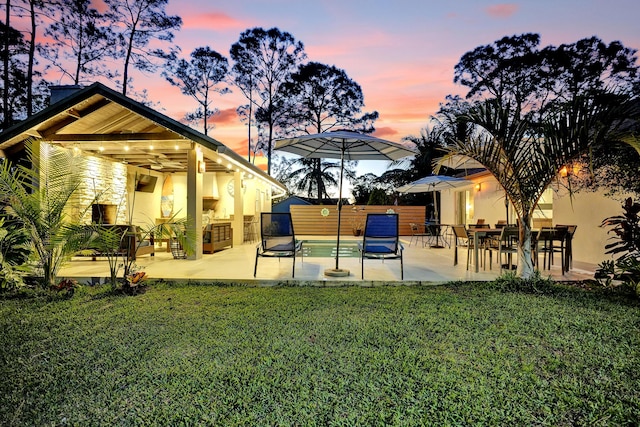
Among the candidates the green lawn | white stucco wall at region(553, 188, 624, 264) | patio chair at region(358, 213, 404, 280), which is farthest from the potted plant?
the green lawn

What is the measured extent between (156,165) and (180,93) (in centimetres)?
1165

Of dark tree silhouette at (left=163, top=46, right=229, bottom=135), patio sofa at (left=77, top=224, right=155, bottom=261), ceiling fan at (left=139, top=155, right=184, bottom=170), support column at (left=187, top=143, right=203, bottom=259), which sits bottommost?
patio sofa at (left=77, top=224, right=155, bottom=261)

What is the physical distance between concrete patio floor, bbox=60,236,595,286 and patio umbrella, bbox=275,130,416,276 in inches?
20.6

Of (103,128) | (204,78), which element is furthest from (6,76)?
(103,128)

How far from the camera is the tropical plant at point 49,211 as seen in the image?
4.89 metres

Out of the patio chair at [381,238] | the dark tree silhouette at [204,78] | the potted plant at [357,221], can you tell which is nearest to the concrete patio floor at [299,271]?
the patio chair at [381,238]

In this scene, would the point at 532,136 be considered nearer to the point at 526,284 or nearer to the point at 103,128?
the point at 526,284

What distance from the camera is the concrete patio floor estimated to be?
18.6 feet

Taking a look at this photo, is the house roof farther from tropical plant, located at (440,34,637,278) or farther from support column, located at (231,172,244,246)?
tropical plant, located at (440,34,637,278)

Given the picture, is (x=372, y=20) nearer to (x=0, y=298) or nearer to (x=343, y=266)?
(x=343, y=266)

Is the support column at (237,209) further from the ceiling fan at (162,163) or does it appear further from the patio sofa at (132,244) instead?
the patio sofa at (132,244)

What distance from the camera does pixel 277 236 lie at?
19.4ft

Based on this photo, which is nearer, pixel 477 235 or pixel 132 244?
pixel 477 235

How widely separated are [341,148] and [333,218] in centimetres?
1102
